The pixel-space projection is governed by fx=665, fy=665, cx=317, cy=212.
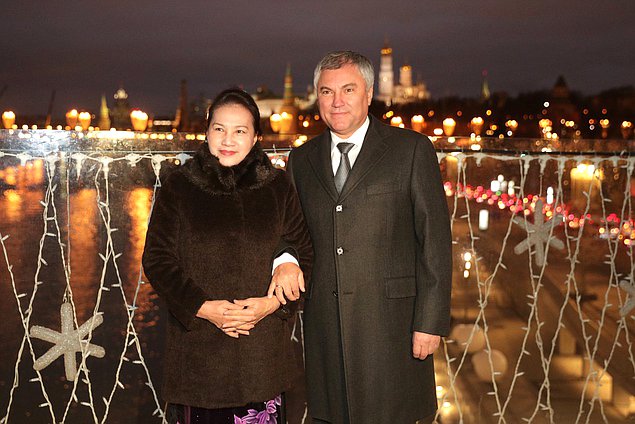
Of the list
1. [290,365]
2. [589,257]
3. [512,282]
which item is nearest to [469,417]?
[290,365]

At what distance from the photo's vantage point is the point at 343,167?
2.67m

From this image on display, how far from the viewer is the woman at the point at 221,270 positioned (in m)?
2.28

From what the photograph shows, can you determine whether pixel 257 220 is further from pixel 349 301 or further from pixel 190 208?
pixel 349 301

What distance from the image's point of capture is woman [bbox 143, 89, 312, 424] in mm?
2279

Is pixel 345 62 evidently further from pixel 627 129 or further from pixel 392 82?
pixel 392 82

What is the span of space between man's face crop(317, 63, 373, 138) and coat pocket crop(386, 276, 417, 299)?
63cm

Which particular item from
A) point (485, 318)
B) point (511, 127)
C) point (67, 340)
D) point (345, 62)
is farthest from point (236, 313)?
point (511, 127)

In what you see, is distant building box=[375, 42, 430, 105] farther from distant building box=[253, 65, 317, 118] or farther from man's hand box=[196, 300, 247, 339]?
man's hand box=[196, 300, 247, 339]

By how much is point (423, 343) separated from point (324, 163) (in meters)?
0.81

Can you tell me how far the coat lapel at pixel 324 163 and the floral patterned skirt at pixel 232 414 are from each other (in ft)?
2.76

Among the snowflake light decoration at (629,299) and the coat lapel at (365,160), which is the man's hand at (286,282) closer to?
the coat lapel at (365,160)

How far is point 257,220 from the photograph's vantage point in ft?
7.73

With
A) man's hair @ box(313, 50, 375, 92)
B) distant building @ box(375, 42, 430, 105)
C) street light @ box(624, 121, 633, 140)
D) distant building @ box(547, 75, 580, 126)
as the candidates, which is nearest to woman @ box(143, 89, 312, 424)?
man's hair @ box(313, 50, 375, 92)

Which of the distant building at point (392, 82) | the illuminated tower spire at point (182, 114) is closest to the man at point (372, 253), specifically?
the illuminated tower spire at point (182, 114)
